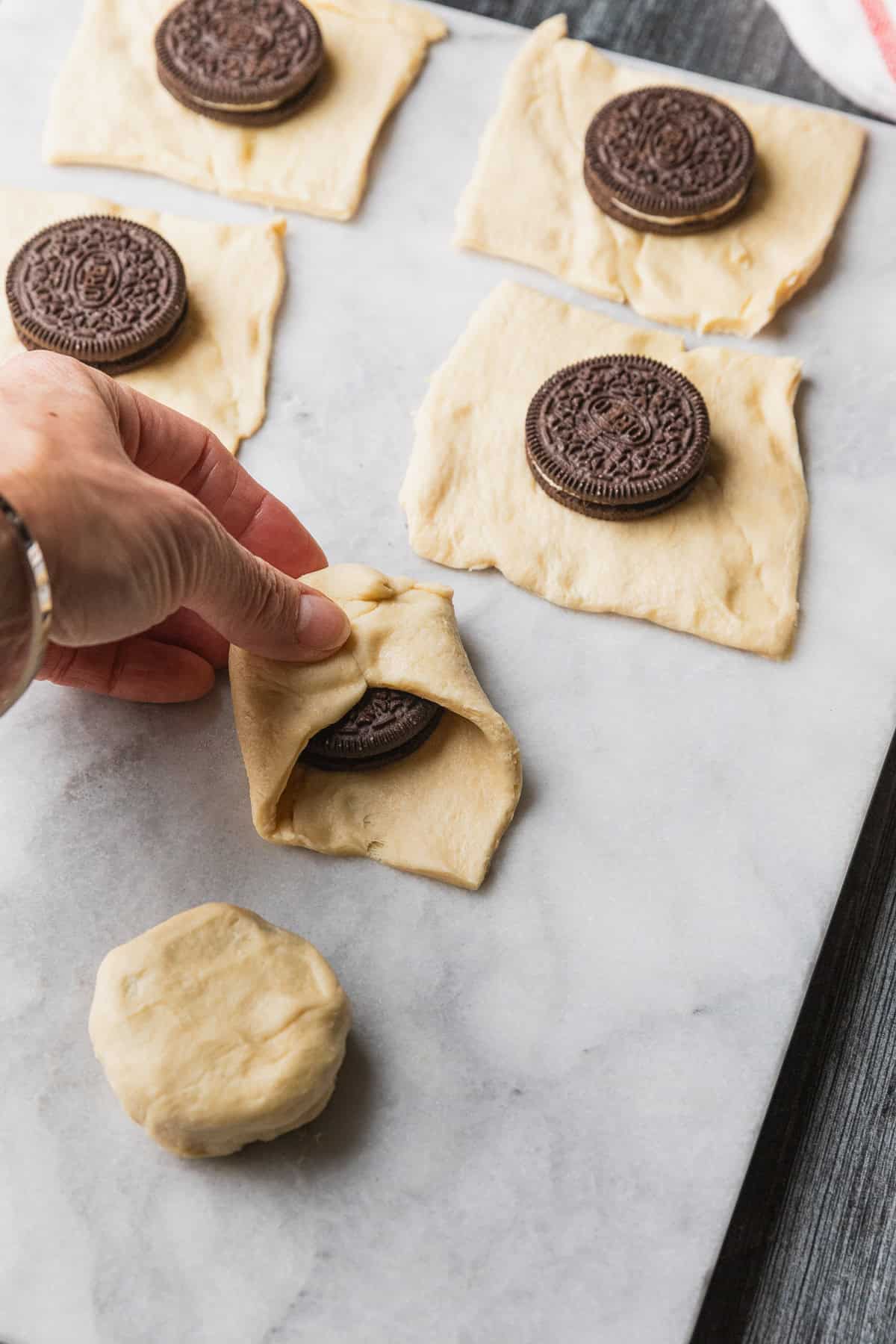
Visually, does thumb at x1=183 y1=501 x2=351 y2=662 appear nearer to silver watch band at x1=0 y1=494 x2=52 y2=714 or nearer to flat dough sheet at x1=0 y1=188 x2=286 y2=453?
silver watch band at x1=0 y1=494 x2=52 y2=714

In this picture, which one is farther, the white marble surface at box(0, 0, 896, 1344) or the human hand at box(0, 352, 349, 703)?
the white marble surface at box(0, 0, 896, 1344)

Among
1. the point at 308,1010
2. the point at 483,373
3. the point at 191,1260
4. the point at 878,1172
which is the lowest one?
the point at 191,1260

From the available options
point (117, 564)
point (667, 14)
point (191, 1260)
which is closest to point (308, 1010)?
point (191, 1260)

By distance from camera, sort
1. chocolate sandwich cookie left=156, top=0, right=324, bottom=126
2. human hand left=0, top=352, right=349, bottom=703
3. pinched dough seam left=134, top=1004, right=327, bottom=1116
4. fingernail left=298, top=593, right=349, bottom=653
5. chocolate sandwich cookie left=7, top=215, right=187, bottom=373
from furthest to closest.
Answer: chocolate sandwich cookie left=156, top=0, right=324, bottom=126 → chocolate sandwich cookie left=7, top=215, right=187, bottom=373 → fingernail left=298, top=593, right=349, bottom=653 → pinched dough seam left=134, top=1004, right=327, bottom=1116 → human hand left=0, top=352, right=349, bottom=703

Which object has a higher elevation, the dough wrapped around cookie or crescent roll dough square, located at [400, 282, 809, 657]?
crescent roll dough square, located at [400, 282, 809, 657]

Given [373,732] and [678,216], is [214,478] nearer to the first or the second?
[373,732]

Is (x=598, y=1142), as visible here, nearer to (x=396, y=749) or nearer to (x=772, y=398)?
(x=396, y=749)

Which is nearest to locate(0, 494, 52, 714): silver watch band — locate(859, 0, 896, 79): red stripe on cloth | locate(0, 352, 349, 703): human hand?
locate(0, 352, 349, 703): human hand
